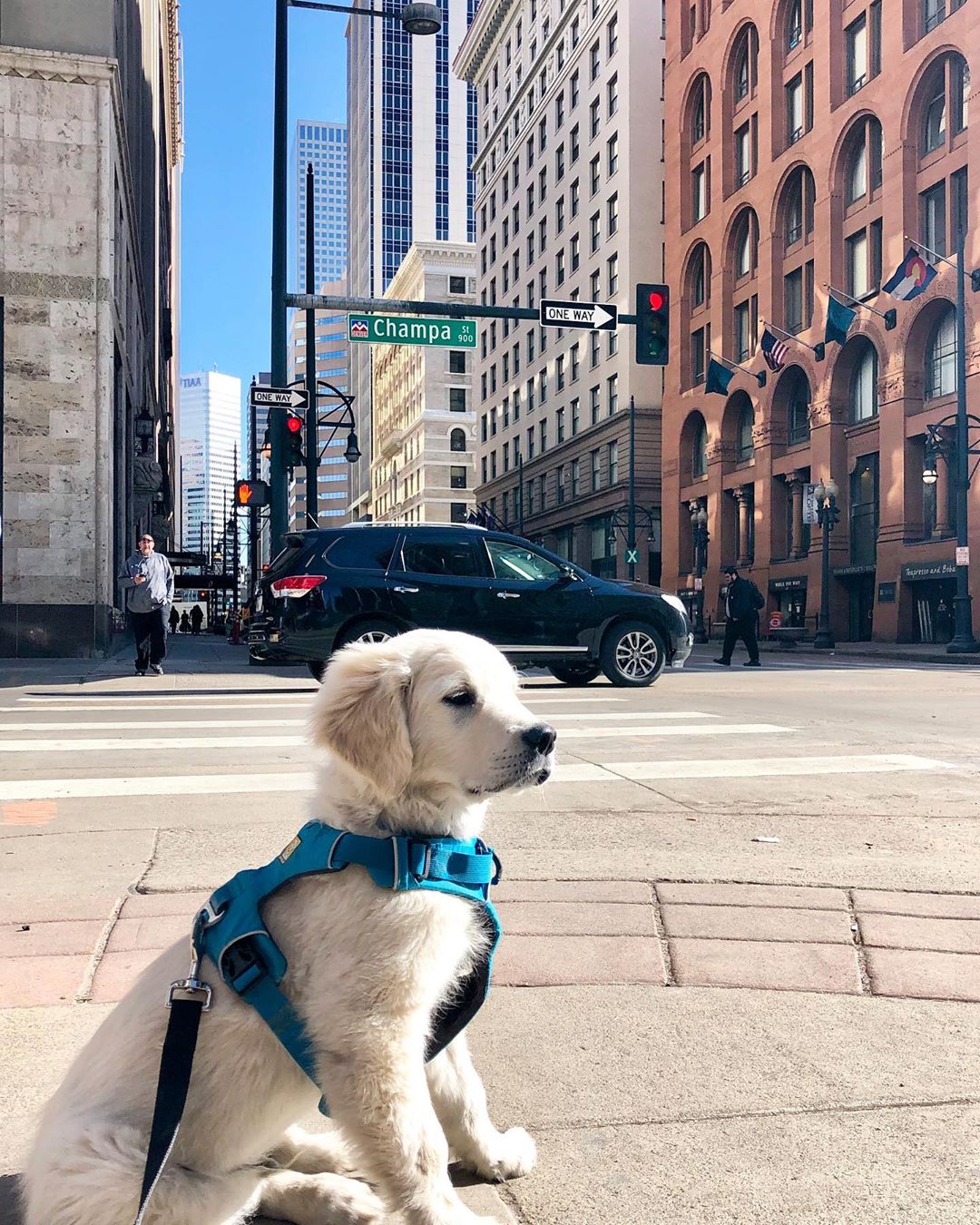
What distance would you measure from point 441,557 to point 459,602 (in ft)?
2.07

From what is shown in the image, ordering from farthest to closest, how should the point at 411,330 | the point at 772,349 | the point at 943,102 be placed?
1. the point at 772,349
2. the point at 943,102
3. the point at 411,330

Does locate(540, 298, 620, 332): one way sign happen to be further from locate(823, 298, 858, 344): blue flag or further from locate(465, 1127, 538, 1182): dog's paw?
locate(823, 298, 858, 344): blue flag

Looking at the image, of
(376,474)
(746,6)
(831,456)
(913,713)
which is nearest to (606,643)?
(913,713)

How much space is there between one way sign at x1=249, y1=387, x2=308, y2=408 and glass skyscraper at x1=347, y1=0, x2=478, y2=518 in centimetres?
11448

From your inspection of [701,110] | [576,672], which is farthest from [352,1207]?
[701,110]

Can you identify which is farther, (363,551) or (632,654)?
(632,654)

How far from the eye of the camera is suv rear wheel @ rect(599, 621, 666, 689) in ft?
41.9

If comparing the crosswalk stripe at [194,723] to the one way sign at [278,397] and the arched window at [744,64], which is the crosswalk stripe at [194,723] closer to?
the one way sign at [278,397]

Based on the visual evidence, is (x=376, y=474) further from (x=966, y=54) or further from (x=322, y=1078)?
(x=322, y=1078)

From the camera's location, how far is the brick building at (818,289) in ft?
108

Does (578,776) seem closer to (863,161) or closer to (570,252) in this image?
(863,161)

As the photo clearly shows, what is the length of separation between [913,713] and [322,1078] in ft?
31.8

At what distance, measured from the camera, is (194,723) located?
8.94 metres

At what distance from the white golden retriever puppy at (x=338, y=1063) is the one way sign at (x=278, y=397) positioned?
16.2 m
